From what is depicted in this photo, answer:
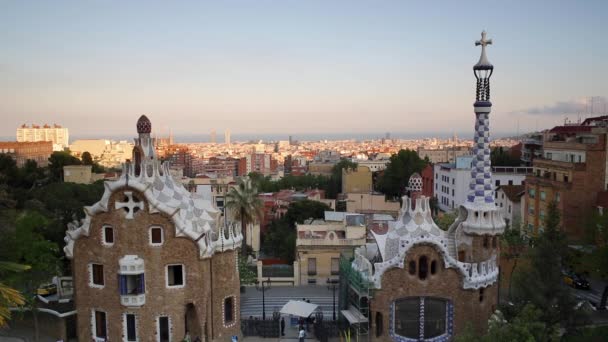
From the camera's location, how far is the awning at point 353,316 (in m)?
25.9

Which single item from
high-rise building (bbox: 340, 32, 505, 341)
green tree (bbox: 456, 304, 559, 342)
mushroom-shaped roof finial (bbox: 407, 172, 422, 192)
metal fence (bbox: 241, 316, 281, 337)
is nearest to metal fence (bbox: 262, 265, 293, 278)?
metal fence (bbox: 241, 316, 281, 337)

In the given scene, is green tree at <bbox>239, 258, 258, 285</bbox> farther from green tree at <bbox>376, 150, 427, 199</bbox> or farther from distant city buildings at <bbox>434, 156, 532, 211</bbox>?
green tree at <bbox>376, 150, 427, 199</bbox>

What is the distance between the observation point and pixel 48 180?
233ft

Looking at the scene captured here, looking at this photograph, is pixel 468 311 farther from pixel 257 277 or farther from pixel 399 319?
pixel 257 277

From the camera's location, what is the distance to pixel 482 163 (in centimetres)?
2678

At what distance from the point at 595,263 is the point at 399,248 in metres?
14.9

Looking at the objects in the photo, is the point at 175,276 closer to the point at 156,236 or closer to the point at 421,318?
the point at 156,236

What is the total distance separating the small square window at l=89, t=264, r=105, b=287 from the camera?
25.9 metres

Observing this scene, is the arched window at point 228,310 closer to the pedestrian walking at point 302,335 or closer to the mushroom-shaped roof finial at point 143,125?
the pedestrian walking at point 302,335

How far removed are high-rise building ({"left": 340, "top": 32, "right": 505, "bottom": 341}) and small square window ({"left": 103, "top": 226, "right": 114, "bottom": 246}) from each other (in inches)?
476

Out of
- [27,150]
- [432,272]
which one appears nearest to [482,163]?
[432,272]

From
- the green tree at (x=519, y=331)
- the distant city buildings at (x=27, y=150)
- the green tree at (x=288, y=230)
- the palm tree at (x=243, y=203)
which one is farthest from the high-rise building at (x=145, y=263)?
the distant city buildings at (x=27, y=150)

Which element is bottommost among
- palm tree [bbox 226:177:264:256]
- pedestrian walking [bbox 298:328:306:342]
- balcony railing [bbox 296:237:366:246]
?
pedestrian walking [bbox 298:328:306:342]

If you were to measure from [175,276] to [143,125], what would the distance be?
792cm
